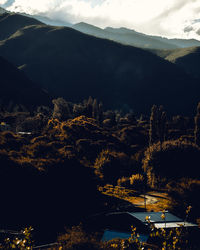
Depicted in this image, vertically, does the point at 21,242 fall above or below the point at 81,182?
above

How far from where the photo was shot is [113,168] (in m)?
70.8

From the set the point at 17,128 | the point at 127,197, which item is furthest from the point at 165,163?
the point at 17,128

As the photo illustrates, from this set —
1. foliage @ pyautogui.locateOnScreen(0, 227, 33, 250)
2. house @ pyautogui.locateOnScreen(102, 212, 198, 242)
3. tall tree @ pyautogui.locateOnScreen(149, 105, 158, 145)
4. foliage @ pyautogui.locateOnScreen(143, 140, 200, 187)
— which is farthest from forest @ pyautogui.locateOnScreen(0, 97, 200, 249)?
foliage @ pyautogui.locateOnScreen(0, 227, 33, 250)

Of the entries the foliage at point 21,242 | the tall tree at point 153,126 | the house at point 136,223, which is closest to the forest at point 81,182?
the tall tree at point 153,126

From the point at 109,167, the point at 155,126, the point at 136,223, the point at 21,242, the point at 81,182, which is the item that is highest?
the point at 21,242

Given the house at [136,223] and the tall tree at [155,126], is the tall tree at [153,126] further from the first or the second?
the house at [136,223]

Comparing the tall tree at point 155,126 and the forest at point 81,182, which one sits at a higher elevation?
the tall tree at point 155,126

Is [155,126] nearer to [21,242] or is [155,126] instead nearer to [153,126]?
[153,126]

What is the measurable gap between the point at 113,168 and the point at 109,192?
33.0 ft

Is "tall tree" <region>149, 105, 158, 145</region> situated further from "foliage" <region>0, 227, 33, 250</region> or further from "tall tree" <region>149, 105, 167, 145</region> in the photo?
"foliage" <region>0, 227, 33, 250</region>

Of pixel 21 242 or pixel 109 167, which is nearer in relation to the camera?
pixel 21 242

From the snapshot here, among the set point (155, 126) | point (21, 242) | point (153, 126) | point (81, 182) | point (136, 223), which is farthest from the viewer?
point (155, 126)

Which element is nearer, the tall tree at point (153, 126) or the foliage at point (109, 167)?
the foliage at point (109, 167)

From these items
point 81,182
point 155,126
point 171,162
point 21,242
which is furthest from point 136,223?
point 155,126
